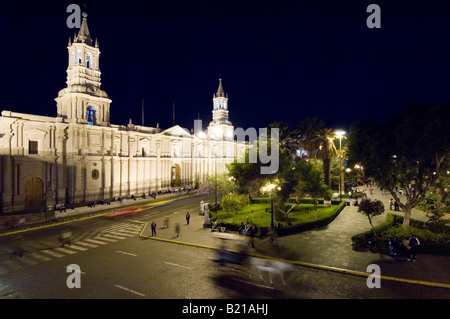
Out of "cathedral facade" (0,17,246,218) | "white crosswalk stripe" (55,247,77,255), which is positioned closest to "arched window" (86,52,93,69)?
"cathedral facade" (0,17,246,218)

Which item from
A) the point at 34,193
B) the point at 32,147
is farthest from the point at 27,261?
the point at 32,147

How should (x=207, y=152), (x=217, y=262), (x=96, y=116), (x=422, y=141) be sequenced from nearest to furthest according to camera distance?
(x=217, y=262), (x=422, y=141), (x=96, y=116), (x=207, y=152)

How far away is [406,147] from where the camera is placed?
17.8m

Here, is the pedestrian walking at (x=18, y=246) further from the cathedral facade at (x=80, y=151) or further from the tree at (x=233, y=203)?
the tree at (x=233, y=203)

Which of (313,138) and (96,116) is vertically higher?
(96,116)

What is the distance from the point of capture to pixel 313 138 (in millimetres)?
39094

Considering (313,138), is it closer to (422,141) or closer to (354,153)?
(354,153)

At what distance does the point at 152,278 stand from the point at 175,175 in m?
→ 46.8

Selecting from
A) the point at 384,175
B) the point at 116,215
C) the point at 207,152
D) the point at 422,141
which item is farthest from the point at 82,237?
Answer: the point at 207,152

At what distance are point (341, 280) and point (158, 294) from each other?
938 centimetres

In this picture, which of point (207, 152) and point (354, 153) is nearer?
point (354, 153)

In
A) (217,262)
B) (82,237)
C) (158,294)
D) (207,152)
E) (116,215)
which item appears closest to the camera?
(158,294)

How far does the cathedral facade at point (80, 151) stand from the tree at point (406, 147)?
22.2m

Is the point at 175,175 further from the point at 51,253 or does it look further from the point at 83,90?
the point at 51,253
